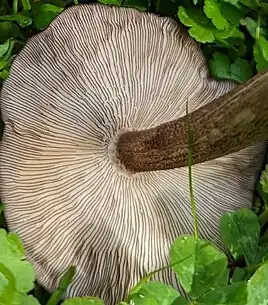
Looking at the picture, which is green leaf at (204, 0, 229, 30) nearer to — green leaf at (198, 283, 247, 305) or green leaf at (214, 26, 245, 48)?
green leaf at (214, 26, 245, 48)

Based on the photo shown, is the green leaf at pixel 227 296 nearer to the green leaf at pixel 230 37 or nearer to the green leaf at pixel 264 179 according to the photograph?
the green leaf at pixel 264 179

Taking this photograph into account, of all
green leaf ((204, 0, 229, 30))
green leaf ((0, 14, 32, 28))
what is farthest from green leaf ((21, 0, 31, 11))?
green leaf ((204, 0, 229, 30))

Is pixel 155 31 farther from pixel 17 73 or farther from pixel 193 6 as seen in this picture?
pixel 17 73

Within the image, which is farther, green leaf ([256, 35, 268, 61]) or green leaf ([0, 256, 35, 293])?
green leaf ([256, 35, 268, 61])

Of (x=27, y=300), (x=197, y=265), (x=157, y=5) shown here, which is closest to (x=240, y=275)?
(x=197, y=265)

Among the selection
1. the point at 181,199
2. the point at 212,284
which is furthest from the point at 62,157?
the point at 212,284

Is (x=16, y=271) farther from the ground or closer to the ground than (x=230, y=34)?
closer to the ground

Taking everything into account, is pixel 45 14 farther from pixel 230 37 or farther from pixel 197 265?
pixel 197 265
